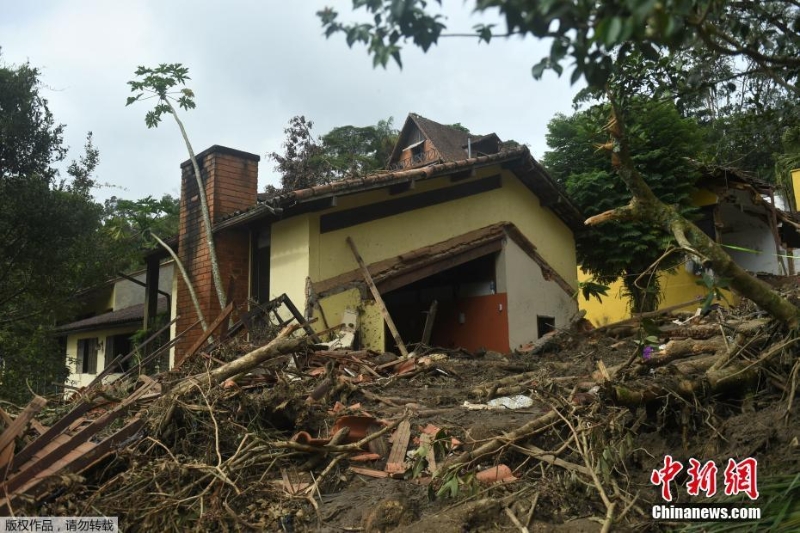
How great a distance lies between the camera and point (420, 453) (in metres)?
4.32

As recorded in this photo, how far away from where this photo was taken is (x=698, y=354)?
6180mm

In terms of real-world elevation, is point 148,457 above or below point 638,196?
below

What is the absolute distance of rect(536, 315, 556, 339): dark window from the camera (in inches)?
514

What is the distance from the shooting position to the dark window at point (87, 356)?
2012 cm

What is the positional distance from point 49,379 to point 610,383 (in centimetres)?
934

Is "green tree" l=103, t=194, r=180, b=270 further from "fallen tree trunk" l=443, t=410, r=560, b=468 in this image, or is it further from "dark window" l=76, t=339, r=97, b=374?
"fallen tree trunk" l=443, t=410, r=560, b=468

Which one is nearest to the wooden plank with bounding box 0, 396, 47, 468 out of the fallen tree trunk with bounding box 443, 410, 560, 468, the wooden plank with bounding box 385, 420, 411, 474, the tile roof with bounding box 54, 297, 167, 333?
the wooden plank with bounding box 385, 420, 411, 474

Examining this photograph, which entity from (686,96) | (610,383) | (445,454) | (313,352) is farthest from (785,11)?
(313,352)

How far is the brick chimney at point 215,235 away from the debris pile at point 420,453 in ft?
17.0

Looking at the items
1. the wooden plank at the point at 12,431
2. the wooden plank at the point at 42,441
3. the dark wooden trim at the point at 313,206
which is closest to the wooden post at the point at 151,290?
the dark wooden trim at the point at 313,206

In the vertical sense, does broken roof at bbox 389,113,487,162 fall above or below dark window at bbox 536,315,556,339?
above

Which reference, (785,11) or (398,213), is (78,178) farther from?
(785,11)

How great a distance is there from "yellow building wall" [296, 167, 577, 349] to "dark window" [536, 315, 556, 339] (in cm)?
185

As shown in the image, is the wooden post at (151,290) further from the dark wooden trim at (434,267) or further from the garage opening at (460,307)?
the dark wooden trim at (434,267)
